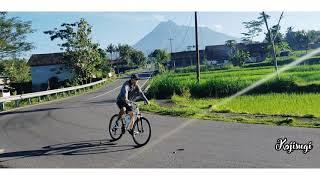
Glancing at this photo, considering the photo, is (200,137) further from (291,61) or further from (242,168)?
(291,61)

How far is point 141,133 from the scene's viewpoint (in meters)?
10.2

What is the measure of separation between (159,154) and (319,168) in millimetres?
3302

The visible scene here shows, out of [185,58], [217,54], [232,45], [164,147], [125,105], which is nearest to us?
[164,147]

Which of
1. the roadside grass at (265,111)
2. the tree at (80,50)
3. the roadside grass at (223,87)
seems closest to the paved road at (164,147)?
the roadside grass at (265,111)

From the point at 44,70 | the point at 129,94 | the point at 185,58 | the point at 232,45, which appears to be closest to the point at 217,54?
the point at 232,45

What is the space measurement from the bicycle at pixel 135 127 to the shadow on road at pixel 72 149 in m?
0.27

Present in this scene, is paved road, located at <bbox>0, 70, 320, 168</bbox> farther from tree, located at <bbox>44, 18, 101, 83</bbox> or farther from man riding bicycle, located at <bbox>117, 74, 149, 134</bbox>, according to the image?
tree, located at <bbox>44, 18, 101, 83</bbox>

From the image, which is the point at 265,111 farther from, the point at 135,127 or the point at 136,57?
the point at 136,57

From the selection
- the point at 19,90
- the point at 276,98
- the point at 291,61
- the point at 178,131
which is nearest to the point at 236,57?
the point at 291,61

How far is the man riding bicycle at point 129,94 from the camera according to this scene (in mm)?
10086

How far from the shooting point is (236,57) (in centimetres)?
7912

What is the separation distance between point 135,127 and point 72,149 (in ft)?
5.36

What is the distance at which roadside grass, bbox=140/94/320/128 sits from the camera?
1377 cm

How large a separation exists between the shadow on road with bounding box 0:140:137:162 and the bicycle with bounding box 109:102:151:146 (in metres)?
0.27
